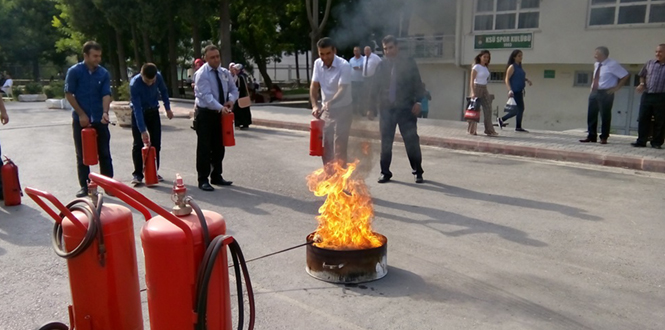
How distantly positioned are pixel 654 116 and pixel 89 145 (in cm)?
870

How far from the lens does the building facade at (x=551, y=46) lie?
57.1 feet

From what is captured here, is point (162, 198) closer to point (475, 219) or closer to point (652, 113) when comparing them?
point (475, 219)

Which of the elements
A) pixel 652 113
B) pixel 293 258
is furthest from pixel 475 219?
pixel 652 113

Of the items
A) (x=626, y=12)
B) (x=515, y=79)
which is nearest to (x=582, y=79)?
(x=626, y=12)

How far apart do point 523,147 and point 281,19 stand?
67.9 ft

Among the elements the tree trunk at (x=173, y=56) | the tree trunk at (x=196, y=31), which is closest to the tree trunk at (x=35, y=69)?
the tree trunk at (x=173, y=56)

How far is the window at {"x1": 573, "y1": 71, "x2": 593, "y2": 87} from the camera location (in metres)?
18.9

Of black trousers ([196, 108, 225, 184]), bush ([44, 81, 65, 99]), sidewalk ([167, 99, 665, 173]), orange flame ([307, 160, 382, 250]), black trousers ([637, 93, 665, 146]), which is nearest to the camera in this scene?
orange flame ([307, 160, 382, 250])

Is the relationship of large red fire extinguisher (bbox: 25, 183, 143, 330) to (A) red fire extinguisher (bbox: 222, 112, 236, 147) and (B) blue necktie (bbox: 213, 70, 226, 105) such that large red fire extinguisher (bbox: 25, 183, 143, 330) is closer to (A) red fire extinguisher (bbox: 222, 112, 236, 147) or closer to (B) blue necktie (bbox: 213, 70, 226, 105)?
(A) red fire extinguisher (bbox: 222, 112, 236, 147)

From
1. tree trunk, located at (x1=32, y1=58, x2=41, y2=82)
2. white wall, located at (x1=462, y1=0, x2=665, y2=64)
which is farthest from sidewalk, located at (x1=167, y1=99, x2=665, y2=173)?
tree trunk, located at (x1=32, y1=58, x2=41, y2=82)

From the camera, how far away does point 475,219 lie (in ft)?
18.0

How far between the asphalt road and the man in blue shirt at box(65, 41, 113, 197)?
76 cm

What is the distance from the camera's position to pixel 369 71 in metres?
9.22

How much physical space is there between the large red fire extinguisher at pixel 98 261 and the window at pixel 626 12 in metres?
18.7
